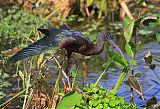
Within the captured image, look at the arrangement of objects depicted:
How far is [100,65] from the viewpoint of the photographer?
6867 mm

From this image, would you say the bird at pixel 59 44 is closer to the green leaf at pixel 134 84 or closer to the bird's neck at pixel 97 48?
the bird's neck at pixel 97 48

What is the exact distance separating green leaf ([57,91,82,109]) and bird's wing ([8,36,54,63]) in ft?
1.78

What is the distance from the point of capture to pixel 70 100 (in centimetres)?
→ 408

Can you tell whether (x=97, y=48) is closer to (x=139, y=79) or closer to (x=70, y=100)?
(x=70, y=100)

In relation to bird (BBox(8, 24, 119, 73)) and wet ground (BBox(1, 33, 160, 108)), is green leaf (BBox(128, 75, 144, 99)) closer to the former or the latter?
bird (BBox(8, 24, 119, 73))

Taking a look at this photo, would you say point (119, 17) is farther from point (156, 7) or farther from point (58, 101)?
point (58, 101)

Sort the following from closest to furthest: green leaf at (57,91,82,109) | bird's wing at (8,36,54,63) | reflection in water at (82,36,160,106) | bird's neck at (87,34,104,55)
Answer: green leaf at (57,91,82,109), bird's wing at (8,36,54,63), bird's neck at (87,34,104,55), reflection in water at (82,36,160,106)

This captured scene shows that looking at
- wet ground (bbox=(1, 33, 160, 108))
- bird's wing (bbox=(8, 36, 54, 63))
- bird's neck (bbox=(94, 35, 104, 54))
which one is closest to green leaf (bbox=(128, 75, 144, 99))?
bird's neck (bbox=(94, 35, 104, 54))

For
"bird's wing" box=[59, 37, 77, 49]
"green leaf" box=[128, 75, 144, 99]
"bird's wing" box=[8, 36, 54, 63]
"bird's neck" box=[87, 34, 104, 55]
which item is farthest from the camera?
"bird's neck" box=[87, 34, 104, 55]

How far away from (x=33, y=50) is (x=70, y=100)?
64 centimetres

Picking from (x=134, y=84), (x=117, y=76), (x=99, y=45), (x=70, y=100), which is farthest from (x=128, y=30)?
(x=117, y=76)

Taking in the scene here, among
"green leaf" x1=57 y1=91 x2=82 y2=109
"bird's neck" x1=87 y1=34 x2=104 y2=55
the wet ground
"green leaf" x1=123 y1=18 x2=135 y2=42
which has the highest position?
"green leaf" x1=123 y1=18 x2=135 y2=42

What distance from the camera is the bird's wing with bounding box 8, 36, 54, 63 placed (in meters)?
4.45

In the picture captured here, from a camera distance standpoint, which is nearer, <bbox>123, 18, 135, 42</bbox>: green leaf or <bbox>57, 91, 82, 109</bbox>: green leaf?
<bbox>57, 91, 82, 109</bbox>: green leaf
